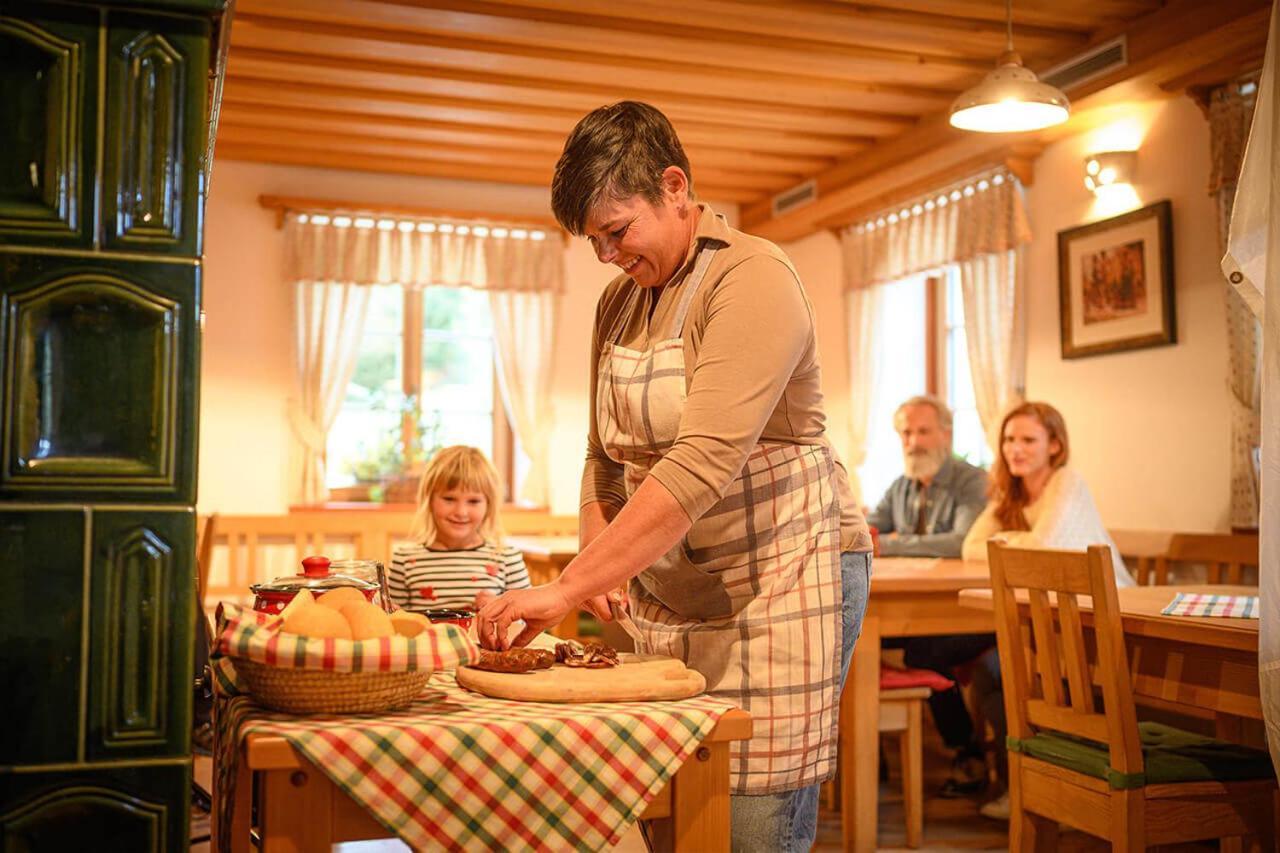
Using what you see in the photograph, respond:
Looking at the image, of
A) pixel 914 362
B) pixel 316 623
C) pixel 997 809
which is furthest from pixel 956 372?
pixel 316 623

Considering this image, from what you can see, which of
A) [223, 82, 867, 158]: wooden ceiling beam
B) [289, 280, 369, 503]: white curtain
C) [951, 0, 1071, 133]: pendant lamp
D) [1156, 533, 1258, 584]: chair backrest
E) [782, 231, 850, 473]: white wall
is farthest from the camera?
[782, 231, 850, 473]: white wall

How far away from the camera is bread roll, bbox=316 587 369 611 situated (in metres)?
1.39

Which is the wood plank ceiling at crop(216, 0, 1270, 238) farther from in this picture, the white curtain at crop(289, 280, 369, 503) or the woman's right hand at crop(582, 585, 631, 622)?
the woman's right hand at crop(582, 585, 631, 622)

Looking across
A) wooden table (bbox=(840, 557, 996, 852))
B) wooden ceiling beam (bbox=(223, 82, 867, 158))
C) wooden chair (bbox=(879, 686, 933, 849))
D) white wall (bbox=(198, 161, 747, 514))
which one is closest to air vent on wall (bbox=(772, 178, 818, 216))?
wooden ceiling beam (bbox=(223, 82, 867, 158))

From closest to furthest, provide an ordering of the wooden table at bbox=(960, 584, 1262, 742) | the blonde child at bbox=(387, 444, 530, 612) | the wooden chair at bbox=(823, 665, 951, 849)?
the wooden table at bbox=(960, 584, 1262, 742), the blonde child at bbox=(387, 444, 530, 612), the wooden chair at bbox=(823, 665, 951, 849)

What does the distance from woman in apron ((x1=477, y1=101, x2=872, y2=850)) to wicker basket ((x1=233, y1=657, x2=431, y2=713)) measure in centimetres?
20

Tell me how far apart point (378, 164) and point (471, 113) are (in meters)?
1.21

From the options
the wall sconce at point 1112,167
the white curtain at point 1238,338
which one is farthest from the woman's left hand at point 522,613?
the wall sconce at point 1112,167

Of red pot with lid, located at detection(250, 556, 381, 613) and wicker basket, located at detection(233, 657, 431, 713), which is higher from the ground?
red pot with lid, located at detection(250, 556, 381, 613)

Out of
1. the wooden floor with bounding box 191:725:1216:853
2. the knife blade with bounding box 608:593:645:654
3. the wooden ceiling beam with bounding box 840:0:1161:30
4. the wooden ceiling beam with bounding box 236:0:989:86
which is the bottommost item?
the wooden floor with bounding box 191:725:1216:853

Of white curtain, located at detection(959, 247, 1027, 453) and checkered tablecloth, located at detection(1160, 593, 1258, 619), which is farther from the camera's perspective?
white curtain, located at detection(959, 247, 1027, 453)

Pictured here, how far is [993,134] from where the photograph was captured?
5199 millimetres

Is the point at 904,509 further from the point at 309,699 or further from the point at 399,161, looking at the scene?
the point at 309,699

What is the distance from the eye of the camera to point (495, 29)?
4457 mm
